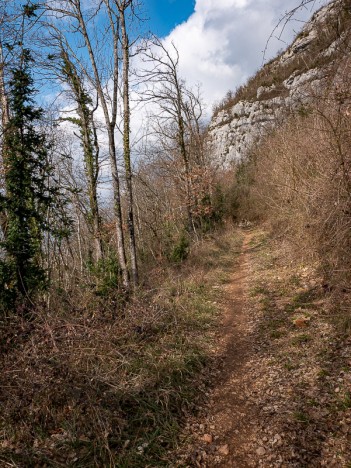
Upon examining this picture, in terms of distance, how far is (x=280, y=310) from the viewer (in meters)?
5.96

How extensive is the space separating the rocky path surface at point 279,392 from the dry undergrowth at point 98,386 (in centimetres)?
35

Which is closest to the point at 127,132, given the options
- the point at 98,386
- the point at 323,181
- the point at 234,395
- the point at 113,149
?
the point at 113,149

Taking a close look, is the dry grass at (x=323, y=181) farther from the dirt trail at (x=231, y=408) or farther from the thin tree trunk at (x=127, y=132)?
the thin tree trunk at (x=127, y=132)

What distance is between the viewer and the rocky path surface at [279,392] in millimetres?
2891

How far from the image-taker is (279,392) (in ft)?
Answer: 12.1

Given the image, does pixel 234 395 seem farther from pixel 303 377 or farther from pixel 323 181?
pixel 323 181

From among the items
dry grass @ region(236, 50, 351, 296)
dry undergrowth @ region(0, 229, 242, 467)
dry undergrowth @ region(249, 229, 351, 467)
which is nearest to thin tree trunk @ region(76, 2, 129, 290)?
dry undergrowth @ region(0, 229, 242, 467)

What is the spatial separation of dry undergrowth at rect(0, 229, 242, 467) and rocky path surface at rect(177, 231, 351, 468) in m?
0.35

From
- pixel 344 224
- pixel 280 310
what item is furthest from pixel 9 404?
pixel 344 224

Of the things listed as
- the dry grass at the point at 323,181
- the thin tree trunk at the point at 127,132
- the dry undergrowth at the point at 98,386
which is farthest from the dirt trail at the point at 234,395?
the thin tree trunk at the point at 127,132

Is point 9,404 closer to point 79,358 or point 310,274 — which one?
point 79,358

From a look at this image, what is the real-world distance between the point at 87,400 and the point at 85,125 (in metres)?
13.8

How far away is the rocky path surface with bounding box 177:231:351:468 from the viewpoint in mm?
2891

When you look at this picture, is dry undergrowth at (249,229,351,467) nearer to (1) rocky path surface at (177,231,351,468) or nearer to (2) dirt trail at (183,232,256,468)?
(1) rocky path surface at (177,231,351,468)
